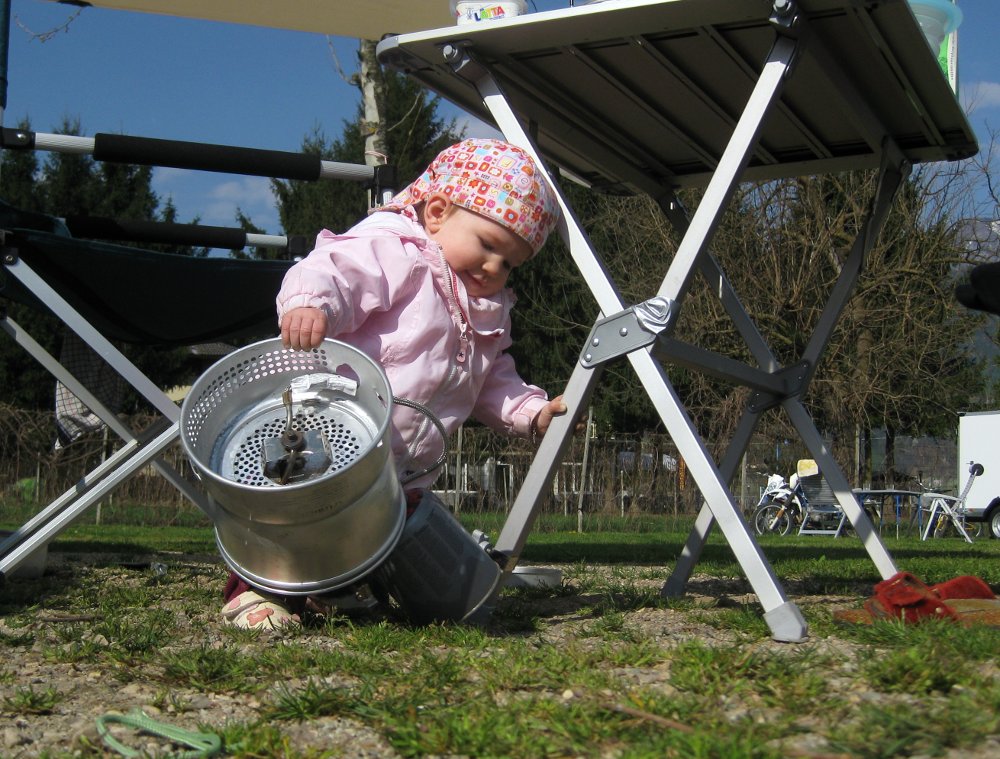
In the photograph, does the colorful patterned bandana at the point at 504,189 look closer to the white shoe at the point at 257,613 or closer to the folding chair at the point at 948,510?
the white shoe at the point at 257,613

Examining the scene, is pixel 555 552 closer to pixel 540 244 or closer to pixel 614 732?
pixel 540 244

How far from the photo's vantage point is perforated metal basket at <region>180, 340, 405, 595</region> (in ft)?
6.81

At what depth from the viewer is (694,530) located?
3102 millimetres

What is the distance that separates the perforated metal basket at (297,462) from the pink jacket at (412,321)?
192 millimetres

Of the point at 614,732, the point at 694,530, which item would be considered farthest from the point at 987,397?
the point at 614,732

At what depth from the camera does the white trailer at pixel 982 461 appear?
17.3 metres

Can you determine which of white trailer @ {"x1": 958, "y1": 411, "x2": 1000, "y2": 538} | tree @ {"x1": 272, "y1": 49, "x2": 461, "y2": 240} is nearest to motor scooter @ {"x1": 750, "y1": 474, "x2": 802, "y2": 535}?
white trailer @ {"x1": 958, "y1": 411, "x2": 1000, "y2": 538}

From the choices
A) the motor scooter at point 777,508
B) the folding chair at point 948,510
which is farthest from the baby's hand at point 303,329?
the folding chair at point 948,510

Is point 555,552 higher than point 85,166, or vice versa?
point 85,166

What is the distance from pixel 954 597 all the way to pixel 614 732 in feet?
5.05

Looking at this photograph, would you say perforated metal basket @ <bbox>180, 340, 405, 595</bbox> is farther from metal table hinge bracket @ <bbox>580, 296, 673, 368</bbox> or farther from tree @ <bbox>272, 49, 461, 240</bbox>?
tree @ <bbox>272, 49, 461, 240</bbox>

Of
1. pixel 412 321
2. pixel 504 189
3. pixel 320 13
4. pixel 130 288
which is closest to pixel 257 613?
pixel 412 321

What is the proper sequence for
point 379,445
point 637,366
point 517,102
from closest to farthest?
point 379,445
point 637,366
point 517,102

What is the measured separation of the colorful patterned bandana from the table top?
26cm
